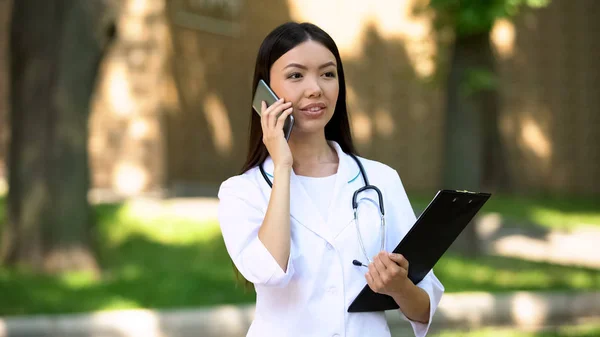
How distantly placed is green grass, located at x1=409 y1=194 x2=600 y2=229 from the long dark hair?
34.7ft

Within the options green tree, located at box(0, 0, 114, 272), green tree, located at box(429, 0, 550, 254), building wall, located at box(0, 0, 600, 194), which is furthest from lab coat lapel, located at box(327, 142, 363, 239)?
building wall, located at box(0, 0, 600, 194)

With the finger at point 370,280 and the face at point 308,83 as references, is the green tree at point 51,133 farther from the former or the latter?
the finger at point 370,280

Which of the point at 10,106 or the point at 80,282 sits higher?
the point at 10,106

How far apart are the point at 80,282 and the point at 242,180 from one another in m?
6.08

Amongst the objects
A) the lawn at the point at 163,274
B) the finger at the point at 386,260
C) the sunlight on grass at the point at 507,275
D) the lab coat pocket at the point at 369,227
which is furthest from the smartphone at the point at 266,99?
the sunlight on grass at the point at 507,275

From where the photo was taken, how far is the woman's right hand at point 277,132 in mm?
2533

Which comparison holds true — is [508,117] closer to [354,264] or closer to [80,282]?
[80,282]

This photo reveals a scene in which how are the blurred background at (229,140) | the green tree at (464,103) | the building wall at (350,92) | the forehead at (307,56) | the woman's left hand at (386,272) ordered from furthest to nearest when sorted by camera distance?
the building wall at (350,92) → the green tree at (464,103) → the blurred background at (229,140) → the forehead at (307,56) → the woman's left hand at (386,272)

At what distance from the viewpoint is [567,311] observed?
26.1 feet

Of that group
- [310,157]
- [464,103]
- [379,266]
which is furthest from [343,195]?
[464,103]

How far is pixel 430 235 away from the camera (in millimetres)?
2531

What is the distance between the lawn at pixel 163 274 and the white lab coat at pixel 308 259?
508cm

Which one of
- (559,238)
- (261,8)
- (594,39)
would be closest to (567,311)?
(559,238)

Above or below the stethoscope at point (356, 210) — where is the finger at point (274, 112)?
above
